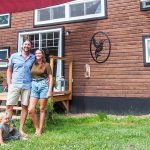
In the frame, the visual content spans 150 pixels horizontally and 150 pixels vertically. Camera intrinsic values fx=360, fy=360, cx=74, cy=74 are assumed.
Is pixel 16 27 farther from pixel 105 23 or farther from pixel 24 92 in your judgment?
pixel 24 92

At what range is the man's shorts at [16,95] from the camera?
632cm

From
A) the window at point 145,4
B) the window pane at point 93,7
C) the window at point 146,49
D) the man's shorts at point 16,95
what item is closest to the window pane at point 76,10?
the window pane at point 93,7

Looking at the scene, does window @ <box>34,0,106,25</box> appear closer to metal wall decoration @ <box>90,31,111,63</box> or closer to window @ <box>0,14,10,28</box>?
metal wall decoration @ <box>90,31,111,63</box>

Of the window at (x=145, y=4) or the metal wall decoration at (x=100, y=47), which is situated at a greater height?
the window at (x=145, y=4)

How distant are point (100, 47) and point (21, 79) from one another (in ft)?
14.8

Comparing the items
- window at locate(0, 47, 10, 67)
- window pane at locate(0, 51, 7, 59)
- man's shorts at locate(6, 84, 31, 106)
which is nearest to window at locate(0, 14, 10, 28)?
window at locate(0, 47, 10, 67)

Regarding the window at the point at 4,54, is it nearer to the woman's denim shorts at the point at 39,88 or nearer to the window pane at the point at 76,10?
the window pane at the point at 76,10

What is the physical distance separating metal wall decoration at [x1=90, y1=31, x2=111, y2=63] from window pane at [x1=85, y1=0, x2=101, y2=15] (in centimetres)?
71

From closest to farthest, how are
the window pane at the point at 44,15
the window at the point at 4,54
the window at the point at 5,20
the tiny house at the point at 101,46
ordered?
the tiny house at the point at 101,46
the window pane at the point at 44,15
the window at the point at 4,54
the window at the point at 5,20

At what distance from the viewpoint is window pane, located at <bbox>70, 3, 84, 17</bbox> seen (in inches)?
436

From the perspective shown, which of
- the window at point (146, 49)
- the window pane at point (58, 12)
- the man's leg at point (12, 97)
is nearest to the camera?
the man's leg at point (12, 97)

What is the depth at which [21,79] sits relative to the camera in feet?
20.9

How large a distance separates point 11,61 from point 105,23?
465cm

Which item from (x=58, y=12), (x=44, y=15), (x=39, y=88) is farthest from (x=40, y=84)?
(x=44, y=15)
